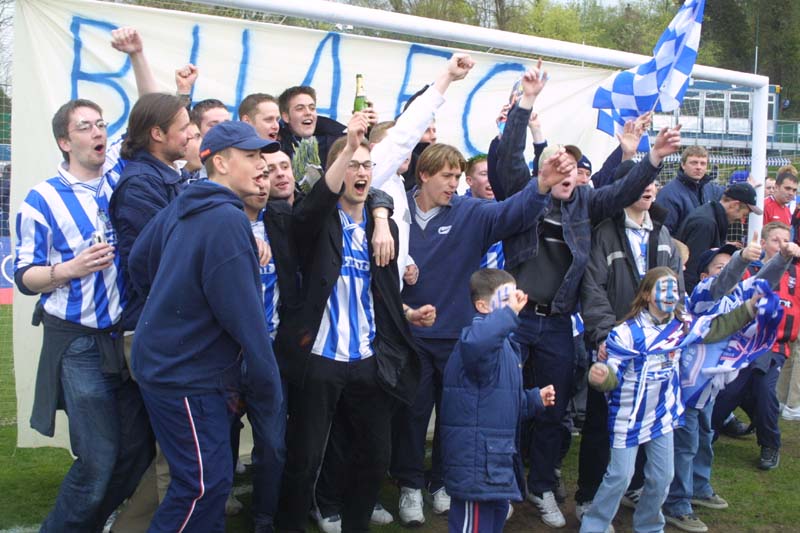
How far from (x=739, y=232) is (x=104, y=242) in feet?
22.1

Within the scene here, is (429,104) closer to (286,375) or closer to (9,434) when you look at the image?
(286,375)

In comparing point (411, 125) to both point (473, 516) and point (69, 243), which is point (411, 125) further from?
point (473, 516)

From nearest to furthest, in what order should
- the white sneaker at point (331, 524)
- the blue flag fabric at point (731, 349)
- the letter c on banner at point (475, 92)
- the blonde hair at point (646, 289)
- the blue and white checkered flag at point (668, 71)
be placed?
the blonde hair at point (646, 289) → the white sneaker at point (331, 524) → the blue flag fabric at point (731, 349) → the blue and white checkered flag at point (668, 71) → the letter c on banner at point (475, 92)

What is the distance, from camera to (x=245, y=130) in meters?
3.33

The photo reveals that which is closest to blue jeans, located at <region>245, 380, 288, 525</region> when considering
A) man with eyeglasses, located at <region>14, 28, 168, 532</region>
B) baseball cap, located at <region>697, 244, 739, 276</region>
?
man with eyeglasses, located at <region>14, 28, 168, 532</region>

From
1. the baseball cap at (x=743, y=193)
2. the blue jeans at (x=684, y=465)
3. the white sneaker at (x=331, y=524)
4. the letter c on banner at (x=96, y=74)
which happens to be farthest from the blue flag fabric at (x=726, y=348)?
the letter c on banner at (x=96, y=74)

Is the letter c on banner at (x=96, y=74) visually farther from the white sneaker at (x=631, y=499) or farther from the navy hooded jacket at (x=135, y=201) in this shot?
the white sneaker at (x=631, y=499)

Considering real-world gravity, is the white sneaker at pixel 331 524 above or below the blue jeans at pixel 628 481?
below

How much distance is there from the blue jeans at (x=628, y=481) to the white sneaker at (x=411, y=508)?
90 centimetres

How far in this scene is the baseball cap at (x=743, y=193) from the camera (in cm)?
650

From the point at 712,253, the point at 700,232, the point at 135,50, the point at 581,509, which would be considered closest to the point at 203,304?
the point at 135,50

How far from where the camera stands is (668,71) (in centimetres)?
589

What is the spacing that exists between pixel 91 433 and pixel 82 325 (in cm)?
48

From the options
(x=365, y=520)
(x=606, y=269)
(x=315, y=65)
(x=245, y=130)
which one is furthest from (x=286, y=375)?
(x=315, y=65)
